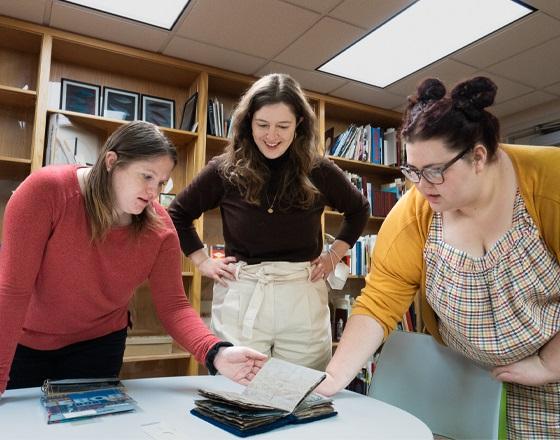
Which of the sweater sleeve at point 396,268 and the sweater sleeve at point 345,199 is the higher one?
the sweater sleeve at point 345,199

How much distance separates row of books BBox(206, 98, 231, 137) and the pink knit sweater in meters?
1.84

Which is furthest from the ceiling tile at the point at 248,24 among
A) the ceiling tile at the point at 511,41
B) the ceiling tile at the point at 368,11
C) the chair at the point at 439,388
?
the chair at the point at 439,388

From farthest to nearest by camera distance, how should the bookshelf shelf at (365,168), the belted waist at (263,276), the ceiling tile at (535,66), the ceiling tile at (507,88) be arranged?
1. the bookshelf shelf at (365,168)
2. the ceiling tile at (507,88)
3. the ceiling tile at (535,66)
4. the belted waist at (263,276)

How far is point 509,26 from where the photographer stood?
8.47 feet

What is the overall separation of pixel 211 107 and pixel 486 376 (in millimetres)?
2469

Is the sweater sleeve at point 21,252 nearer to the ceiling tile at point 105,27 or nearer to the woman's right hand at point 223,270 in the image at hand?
the woman's right hand at point 223,270

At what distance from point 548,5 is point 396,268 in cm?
202

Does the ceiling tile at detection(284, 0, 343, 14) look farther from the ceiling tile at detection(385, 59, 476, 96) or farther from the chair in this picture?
the chair

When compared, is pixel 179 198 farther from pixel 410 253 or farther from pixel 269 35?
pixel 269 35

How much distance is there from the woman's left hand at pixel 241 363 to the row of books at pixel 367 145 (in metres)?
2.66

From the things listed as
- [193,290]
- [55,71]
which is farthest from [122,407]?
[55,71]

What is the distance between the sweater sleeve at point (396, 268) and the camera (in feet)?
3.99

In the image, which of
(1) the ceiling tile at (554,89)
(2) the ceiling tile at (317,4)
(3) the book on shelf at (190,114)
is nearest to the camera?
(2) the ceiling tile at (317,4)

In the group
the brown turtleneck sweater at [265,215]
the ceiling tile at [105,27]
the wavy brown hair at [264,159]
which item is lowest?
the brown turtleneck sweater at [265,215]
